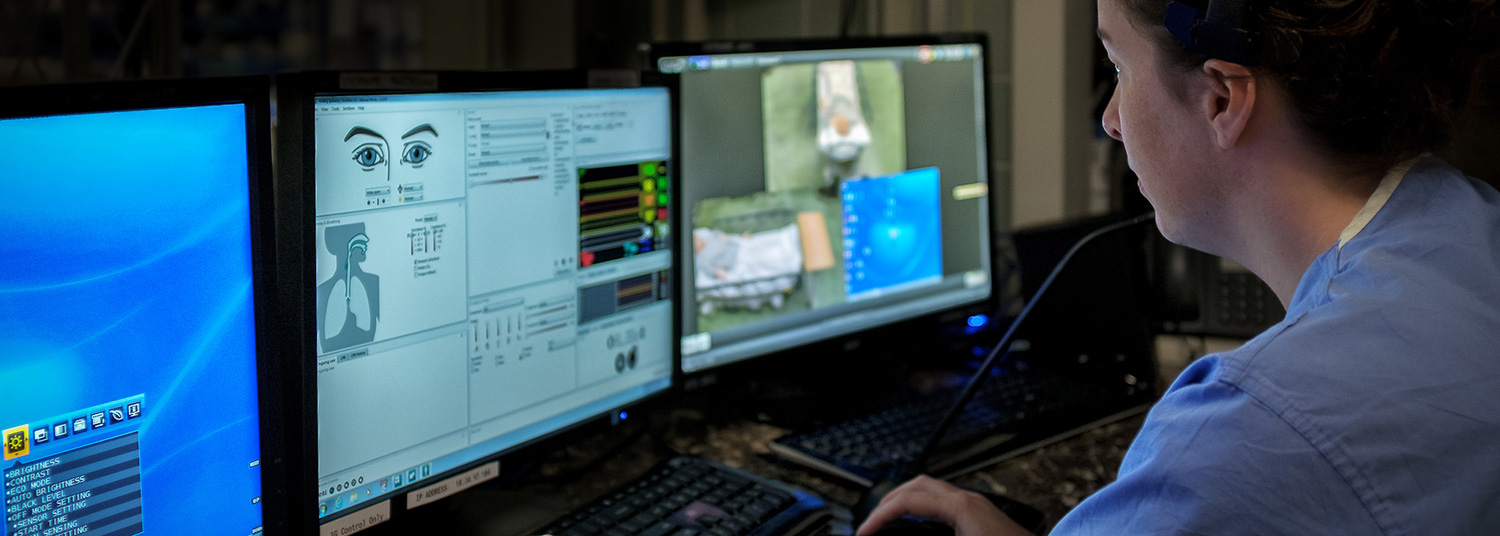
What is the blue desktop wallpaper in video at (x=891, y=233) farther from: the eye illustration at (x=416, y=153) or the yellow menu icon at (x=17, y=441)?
the yellow menu icon at (x=17, y=441)

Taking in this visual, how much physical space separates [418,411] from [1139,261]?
1.05 meters

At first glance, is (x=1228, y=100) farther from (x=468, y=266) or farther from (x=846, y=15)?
(x=846, y=15)

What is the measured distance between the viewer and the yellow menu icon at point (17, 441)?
0.61m

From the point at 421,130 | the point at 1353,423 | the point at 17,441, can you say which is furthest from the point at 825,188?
the point at 17,441

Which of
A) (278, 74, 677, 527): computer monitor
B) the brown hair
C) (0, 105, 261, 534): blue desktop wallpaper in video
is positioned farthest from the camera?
(278, 74, 677, 527): computer monitor

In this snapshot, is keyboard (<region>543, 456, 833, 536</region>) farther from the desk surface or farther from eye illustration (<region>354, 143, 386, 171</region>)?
eye illustration (<region>354, 143, 386, 171</region>)

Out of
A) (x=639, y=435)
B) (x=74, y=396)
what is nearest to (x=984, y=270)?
(x=639, y=435)

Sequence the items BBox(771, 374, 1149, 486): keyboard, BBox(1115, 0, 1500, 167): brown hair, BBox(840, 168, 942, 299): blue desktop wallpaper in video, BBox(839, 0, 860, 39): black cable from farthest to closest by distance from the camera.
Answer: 1. BBox(839, 0, 860, 39): black cable
2. BBox(840, 168, 942, 299): blue desktop wallpaper in video
3. BBox(771, 374, 1149, 486): keyboard
4. BBox(1115, 0, 1500, 167): brown hair

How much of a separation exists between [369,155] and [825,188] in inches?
26.9

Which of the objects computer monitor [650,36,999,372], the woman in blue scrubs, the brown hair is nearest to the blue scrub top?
the woman in blue scrubs

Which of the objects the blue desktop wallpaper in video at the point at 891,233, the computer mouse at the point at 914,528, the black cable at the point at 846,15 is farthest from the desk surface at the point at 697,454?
the black cable at the point at 846,15

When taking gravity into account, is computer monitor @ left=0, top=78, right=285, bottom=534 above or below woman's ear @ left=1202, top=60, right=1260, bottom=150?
below

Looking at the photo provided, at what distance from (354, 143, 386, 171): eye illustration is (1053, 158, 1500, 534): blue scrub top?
1.89ft

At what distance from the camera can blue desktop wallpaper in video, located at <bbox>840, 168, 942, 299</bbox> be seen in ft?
4.69
